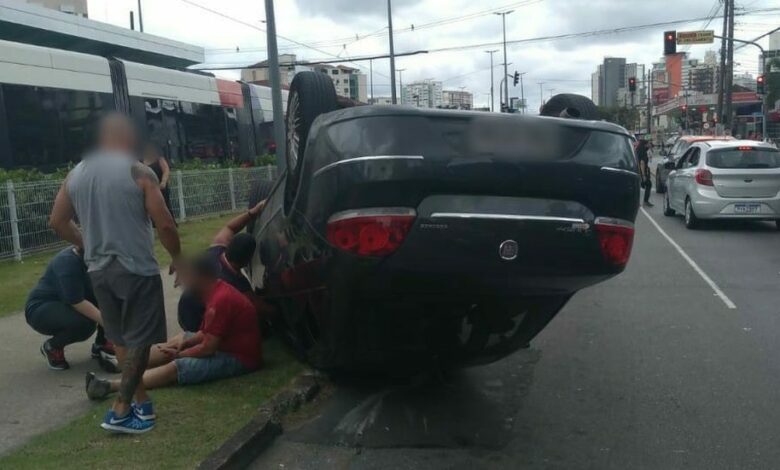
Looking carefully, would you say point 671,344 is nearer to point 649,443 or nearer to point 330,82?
point 649,443

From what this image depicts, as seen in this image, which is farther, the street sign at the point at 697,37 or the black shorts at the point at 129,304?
the street sign at the point at 697,37

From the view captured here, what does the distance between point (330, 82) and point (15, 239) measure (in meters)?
8.42

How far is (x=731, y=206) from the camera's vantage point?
46.5 feet

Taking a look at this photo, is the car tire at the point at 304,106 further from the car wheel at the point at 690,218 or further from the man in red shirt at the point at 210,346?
the car wheel at the point at 690,218

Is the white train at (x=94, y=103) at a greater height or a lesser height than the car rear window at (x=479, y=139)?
greater

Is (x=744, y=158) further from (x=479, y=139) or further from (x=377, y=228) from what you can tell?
(x=377, y=228)

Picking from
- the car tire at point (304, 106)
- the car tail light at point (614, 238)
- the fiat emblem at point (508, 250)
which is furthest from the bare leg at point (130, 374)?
the car tail light at point (614, 238)

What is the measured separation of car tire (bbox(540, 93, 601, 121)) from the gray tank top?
284 cm

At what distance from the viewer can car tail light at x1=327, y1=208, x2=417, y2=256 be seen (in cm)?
379

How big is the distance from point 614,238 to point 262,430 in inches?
89.8

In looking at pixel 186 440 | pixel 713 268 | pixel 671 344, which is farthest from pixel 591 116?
pixel 713 268

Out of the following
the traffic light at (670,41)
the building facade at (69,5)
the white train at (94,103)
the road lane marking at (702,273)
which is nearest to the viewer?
the road lane marking at (702,273)

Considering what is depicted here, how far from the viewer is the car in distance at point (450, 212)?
3.81 m

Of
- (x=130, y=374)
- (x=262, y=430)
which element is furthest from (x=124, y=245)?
(x=262, y=430)
